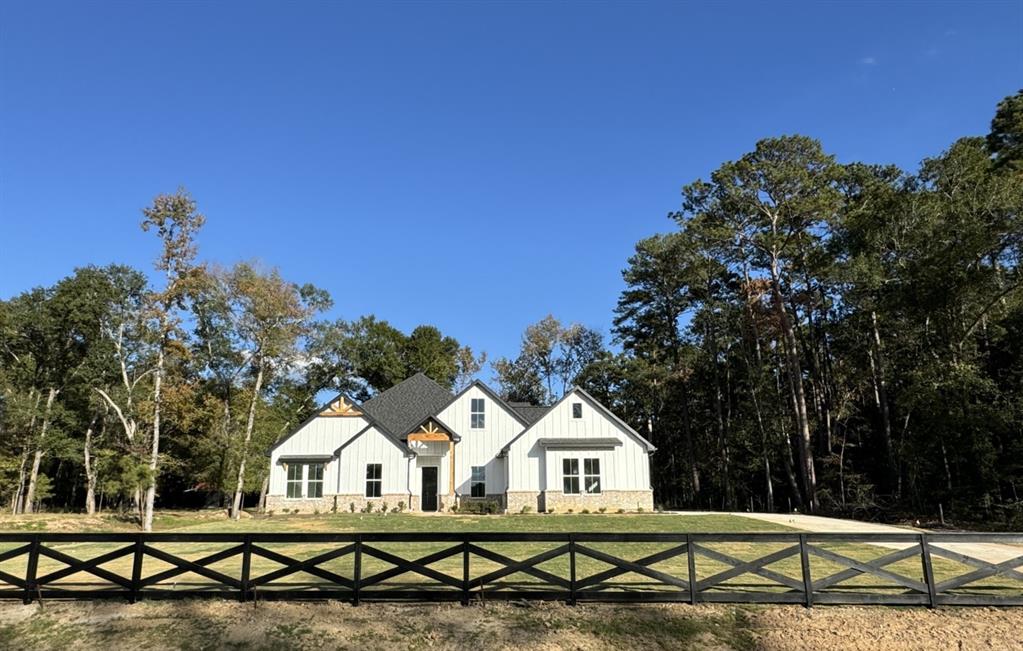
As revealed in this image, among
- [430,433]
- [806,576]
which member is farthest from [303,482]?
[806,576]

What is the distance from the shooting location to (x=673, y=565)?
37.3 ft

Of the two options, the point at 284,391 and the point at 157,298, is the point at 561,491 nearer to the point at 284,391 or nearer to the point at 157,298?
the point at 157,298

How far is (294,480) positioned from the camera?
30.2 m

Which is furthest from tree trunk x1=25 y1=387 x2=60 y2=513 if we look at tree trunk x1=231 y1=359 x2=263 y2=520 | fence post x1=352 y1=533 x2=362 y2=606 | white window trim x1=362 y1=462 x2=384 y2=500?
fence post x1=352 y1=533 x2=362 y2=606

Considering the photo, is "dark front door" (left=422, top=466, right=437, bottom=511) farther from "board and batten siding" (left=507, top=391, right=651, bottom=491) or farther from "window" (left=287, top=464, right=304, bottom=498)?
"window" (left=287, top=464, right=304, bottom=498)

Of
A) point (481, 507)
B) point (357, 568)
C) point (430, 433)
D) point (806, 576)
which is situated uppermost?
point (430, 433)

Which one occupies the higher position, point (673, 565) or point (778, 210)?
point (778, 210)

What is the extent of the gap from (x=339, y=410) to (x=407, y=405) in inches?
185

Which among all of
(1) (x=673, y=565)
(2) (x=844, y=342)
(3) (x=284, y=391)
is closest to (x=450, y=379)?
(3) (x=284, y=391)

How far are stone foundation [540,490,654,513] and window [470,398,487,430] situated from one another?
5.61 metres

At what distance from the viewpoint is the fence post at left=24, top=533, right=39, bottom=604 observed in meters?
8.57

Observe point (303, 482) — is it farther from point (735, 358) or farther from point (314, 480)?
point (735, 358)

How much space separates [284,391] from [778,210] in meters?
35.2

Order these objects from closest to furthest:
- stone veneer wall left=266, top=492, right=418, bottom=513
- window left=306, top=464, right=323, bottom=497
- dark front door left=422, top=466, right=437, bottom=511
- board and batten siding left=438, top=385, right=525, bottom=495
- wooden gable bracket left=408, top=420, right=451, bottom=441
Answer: stone veneer wall left=266, top=492, right=418, bottom=513
window left=306, top=464, right=323, bottom=497
dark front door left=422, top=466, right=437, bottom=511
wooden gable bracket left=408, top=420, right=451, bottom=441
board and batten siding left=438, top=385, right=525, bottom=495
